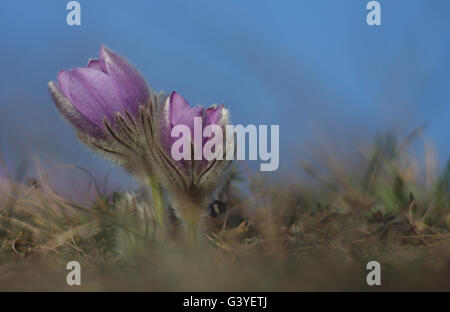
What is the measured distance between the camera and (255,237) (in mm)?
627

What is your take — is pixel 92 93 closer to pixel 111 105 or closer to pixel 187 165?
pixel 111 105

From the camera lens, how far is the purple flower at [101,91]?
→ 0.59 meters

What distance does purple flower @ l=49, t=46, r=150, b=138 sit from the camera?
592mm

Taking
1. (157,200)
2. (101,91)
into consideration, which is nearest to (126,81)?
(101,91)

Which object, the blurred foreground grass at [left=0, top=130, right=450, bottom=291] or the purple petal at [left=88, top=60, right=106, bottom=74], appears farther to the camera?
the purple petal at [left=88, top=60, right=106, bottom=74]

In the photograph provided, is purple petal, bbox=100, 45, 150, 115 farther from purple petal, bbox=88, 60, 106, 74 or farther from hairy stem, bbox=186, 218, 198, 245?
hairy stem, bbox=186, 218, 198, 245

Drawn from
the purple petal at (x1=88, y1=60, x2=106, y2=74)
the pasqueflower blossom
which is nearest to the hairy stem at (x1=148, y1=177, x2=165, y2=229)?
the pasqueflower blossom

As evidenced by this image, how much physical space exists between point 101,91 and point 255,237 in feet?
0.80

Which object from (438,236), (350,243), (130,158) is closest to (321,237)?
(350,243)

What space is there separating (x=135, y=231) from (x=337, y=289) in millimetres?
224

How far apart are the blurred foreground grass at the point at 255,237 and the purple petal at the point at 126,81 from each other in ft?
0.36

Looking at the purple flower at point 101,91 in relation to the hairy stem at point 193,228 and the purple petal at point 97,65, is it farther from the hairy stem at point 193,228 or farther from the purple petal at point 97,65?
the hairy stem at point 193,228
